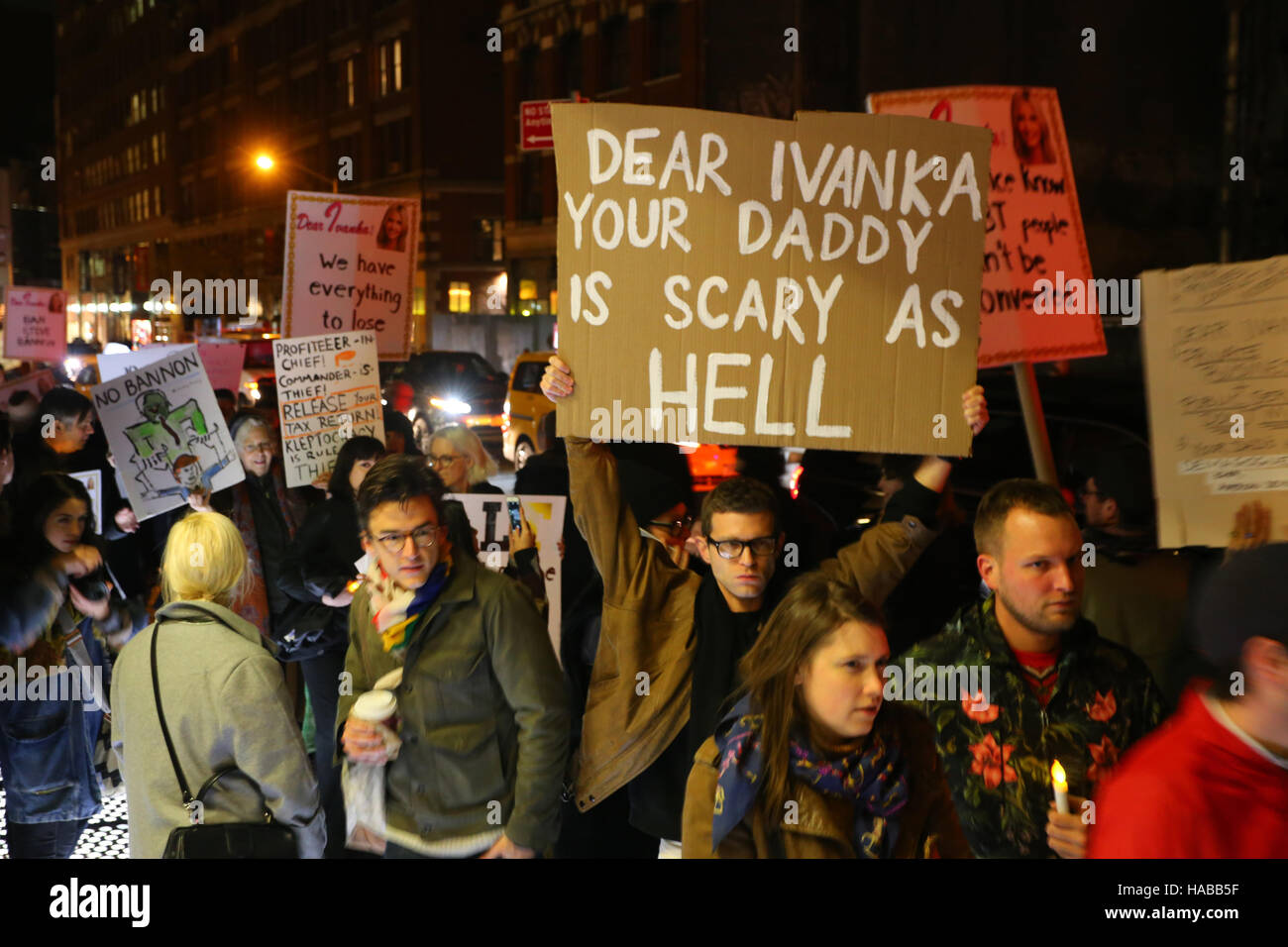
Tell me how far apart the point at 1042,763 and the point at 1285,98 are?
45.8 ft

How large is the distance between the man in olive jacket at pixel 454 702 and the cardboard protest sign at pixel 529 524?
1532 millimetres

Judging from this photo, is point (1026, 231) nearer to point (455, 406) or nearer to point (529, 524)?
point (529, 524)

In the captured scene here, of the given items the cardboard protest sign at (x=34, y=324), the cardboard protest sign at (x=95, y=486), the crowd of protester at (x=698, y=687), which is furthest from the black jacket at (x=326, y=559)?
the cardboard protest sign at (x=34, y=324)

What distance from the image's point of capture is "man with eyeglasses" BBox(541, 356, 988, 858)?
344 cm

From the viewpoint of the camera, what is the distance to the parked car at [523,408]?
56.2 ft

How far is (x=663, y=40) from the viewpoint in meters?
31.9

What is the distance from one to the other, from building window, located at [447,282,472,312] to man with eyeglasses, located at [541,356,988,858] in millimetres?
42754

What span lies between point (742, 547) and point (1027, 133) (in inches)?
78.2

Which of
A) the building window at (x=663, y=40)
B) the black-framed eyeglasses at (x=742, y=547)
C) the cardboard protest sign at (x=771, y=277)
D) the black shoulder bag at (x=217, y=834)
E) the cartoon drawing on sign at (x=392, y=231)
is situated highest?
the building window at (x=663, y=40)

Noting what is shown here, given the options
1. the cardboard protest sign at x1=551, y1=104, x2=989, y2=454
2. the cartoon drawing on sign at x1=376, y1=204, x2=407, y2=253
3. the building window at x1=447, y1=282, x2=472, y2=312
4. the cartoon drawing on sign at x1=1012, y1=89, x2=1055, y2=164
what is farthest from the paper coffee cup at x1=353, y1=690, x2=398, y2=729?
the building window at x1=447, y1=282, x2=472, y2=312

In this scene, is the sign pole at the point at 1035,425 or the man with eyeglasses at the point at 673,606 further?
the sign pole at the point at 1035,425

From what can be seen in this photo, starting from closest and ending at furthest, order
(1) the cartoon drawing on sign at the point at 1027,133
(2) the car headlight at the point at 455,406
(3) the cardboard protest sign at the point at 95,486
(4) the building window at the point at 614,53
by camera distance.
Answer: (1) the cartoon drawing on sign at the point at 1027,133
(3) the cardboard protest sign at the point at 95,486
(2) the car headlight at the point at 455,406
(4) the building window at the point at 614,53

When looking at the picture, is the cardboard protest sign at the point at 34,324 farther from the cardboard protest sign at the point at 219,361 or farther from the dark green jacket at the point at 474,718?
the dark green jacket at the point at 474,718
